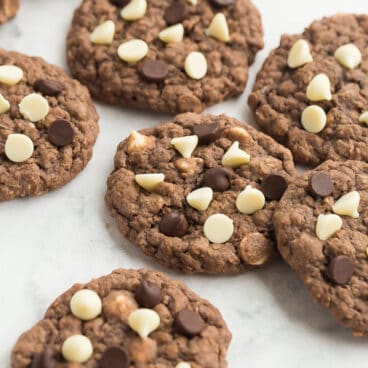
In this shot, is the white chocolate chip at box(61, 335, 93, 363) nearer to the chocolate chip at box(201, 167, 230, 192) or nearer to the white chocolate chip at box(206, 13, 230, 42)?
the chocolate chip at box(201, 167, 230, 192)

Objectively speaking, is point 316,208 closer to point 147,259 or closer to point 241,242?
Answer: point 241,242

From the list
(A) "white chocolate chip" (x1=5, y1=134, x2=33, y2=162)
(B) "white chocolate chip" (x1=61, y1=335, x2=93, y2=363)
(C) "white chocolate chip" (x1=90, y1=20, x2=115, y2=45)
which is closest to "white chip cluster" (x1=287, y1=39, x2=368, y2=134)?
(C) "white chocolate chip" (x1=90, y1=20, x2=115, y2=45)

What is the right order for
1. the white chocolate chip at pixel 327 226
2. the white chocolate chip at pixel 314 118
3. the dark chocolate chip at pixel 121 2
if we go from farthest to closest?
the dark chocolate chip at pixel 121 2, the white chocolate chip at pixel 314 118, the white chocolate chip at pixel 327 226

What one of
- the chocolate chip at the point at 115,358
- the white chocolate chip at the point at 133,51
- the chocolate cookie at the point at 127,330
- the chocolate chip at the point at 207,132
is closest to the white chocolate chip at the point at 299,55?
the chocolate chip at the point at 207,132

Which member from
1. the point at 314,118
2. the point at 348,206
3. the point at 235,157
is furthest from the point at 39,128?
the point at 348,206

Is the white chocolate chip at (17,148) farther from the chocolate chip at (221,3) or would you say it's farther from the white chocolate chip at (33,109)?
the chocolate chip at (221,3)

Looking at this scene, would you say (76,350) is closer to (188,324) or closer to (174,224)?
(188,324)

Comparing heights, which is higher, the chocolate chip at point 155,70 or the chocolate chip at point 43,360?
the chocolate chip at point 155,70
